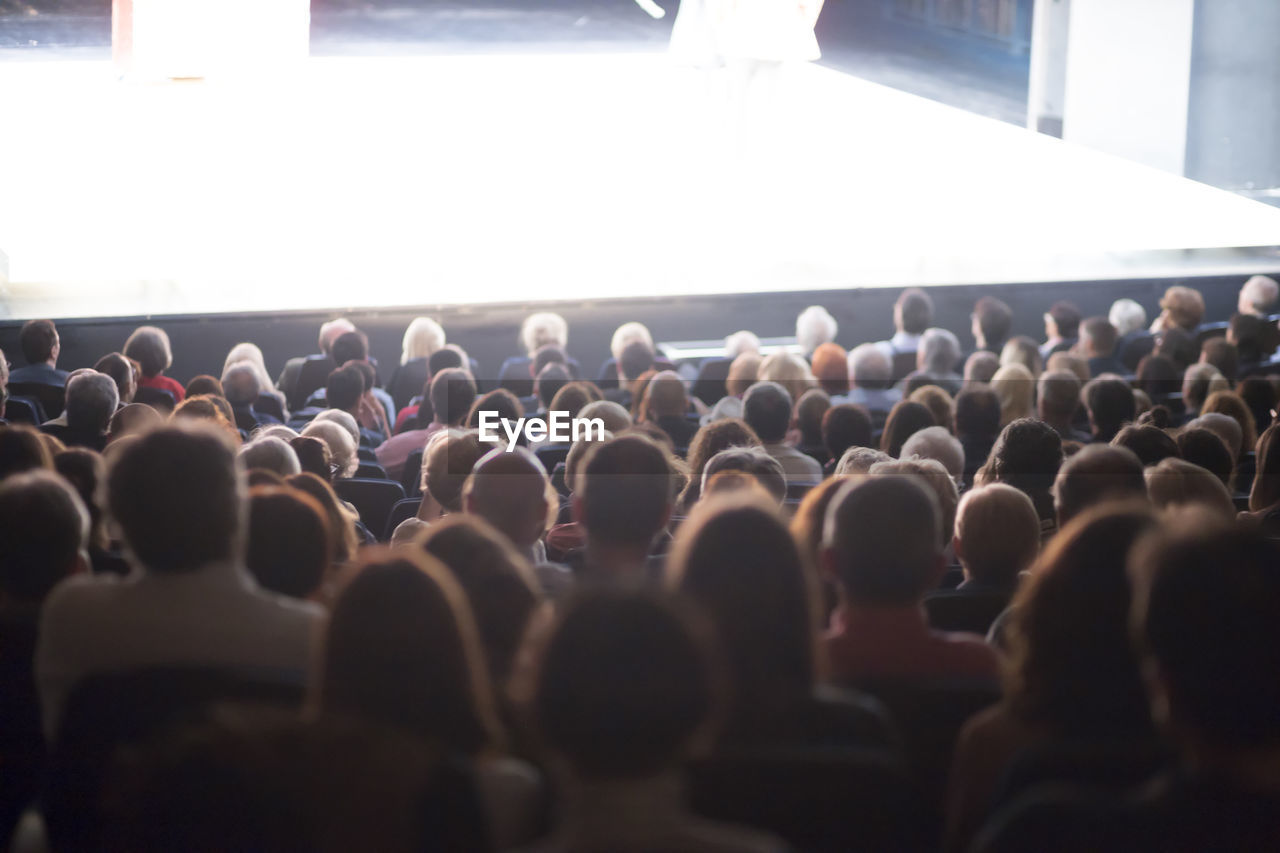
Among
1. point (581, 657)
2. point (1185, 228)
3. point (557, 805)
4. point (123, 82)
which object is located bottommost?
point (557, 805)

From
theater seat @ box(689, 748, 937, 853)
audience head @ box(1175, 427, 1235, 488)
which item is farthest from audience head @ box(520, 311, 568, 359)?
theater seat @ box(689, 748, 937, 853)

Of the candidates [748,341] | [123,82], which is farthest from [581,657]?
[123,82]

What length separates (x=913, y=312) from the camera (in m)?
7.00

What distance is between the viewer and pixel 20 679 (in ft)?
6.15

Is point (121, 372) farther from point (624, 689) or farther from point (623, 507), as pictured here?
point (624, 689)

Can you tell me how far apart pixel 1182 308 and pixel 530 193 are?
144 inches

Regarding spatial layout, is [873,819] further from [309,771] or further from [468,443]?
[468,443]

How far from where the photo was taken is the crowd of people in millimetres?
1164

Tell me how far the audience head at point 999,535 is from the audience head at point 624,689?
1.38m

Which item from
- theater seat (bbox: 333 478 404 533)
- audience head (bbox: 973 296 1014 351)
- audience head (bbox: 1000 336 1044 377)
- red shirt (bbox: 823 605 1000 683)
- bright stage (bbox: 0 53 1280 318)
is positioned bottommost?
theater seat (bbox: 333 478 404 533)

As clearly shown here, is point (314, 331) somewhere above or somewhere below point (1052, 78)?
below

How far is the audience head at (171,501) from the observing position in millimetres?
1771

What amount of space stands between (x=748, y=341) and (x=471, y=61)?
2.40 m

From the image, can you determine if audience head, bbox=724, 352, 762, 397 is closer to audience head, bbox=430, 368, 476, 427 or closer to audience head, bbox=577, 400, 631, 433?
audience head, bbox=430, 368, 476, 427
